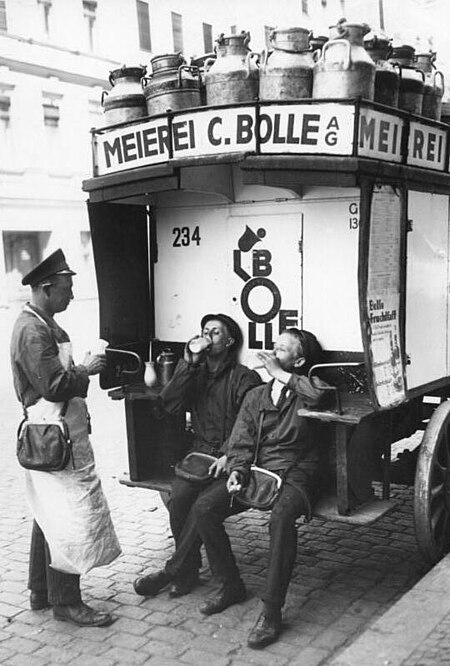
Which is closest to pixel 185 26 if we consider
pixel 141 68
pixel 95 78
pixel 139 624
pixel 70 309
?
pixel 95 78

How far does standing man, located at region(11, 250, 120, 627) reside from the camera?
4.09m

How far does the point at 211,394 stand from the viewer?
4840 mm

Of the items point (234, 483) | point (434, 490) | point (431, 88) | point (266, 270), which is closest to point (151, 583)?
point (234, 483)

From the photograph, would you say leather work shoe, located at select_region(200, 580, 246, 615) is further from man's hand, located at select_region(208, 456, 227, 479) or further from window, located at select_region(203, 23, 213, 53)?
window, located at select_region(203, 23, 213, 53)

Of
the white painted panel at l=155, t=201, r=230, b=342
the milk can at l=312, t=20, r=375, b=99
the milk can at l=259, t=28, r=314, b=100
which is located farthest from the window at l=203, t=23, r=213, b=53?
the milk can at l=312, t=20, r=375, b=99

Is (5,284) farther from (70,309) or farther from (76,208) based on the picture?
(76,208)

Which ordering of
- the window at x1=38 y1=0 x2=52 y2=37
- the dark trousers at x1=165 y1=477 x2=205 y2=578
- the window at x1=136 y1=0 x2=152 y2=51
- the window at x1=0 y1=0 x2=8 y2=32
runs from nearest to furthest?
the dark trousers at x1=165 y1=477 x2=205 y2=578 < the window at x1=0 y1=0 x2=8 y2=32 < the window at x1=38 y1=0 x2=52 y2=37 < the window at x1=136 y1=0 x2=152 y2=51

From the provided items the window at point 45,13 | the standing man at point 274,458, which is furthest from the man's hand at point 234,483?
the window at point 45,13

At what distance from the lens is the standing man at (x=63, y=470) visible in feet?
13.4

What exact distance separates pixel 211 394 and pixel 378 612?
157cm

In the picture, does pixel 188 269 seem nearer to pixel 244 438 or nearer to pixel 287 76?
pixel 244 438

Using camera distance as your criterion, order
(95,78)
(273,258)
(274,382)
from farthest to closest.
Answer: (95,78)
(273,258)
(274,382)

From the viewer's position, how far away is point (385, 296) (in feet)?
14.4

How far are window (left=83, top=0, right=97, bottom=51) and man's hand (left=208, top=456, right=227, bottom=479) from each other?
14.2m
